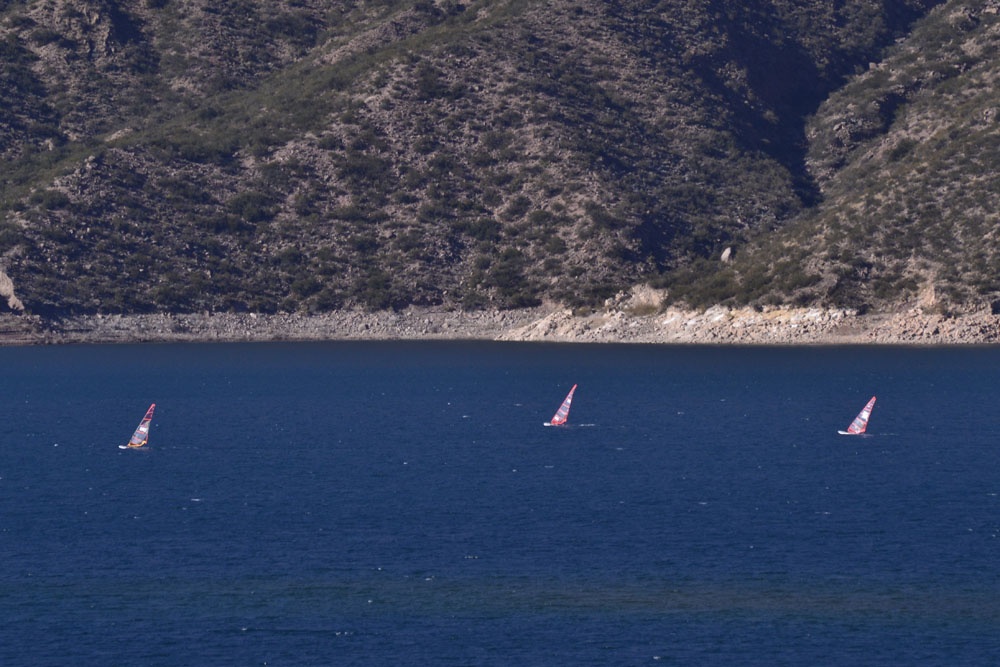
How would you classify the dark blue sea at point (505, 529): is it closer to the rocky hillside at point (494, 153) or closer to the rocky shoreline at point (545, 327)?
the rocky shoreline at point (545, 327)

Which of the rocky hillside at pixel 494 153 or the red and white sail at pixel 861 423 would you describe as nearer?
the red and white sail at pixel 861 423

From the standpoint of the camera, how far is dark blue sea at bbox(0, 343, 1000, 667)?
1297 inches

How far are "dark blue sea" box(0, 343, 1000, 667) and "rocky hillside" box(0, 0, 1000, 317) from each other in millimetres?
38002

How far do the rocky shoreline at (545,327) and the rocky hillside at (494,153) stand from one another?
1583 mm

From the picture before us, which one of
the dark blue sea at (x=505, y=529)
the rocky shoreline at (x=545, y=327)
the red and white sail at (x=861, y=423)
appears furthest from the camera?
the rocky shoreline at (x=545, y=327)

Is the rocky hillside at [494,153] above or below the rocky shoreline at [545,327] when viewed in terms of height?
above

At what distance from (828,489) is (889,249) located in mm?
67463

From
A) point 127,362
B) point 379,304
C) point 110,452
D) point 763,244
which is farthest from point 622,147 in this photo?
point 110,452

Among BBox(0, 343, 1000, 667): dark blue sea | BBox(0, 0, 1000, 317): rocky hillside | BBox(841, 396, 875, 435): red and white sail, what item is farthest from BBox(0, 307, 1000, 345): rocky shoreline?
BBox(841, 396, 875, 435): red and white sail

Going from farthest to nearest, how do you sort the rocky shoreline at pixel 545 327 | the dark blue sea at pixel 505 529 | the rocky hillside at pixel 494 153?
1. the rocky hillside at pixel 494 153
2. the rocky shoreline at pixel 545 327
3. the dark blue sea at pixel 505 529

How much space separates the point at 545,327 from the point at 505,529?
257 ft

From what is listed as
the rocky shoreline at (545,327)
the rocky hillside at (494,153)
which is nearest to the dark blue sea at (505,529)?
the rocky shoreline at (545,327)

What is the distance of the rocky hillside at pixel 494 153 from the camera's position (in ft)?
406

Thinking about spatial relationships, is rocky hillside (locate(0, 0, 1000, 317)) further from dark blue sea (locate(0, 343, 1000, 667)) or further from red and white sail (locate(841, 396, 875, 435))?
red and white sail (locate(841, 396, 875, 435))
